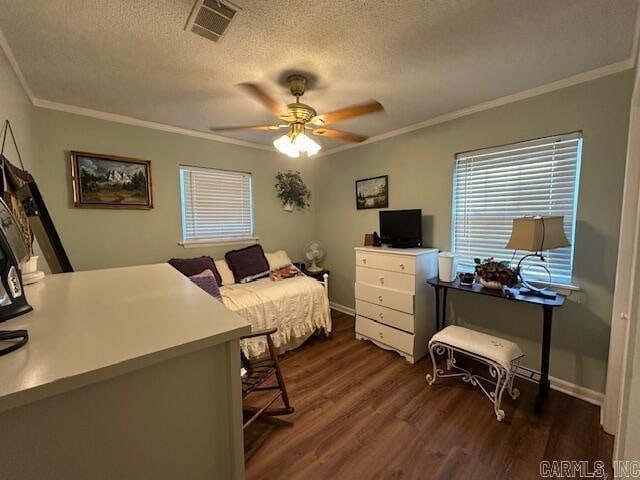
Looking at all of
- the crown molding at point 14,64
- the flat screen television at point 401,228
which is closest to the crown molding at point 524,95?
the flat screen television at point 401,228

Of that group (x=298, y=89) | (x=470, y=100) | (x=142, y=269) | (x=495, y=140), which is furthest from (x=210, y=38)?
(x=495, y=140)

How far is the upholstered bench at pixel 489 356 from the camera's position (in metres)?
1.78

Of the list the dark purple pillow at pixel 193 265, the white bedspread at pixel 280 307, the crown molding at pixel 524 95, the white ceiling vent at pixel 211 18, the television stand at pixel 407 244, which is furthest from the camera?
the television stand at pixel 407 244

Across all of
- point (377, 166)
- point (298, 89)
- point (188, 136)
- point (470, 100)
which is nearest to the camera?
point (298, 89)

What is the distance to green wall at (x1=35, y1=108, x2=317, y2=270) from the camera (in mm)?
2355

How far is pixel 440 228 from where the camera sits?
9.04 ft

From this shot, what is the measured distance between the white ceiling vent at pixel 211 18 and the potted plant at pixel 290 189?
236 cm

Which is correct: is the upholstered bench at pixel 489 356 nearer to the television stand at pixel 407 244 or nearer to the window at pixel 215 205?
the television stand at pixel 407 244

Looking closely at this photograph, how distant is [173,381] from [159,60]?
6.28ft

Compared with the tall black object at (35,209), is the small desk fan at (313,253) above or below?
below

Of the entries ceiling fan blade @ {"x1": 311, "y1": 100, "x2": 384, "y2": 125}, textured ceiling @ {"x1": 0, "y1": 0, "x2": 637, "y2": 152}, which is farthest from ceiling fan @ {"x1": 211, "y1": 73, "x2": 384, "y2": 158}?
textured ceiling @ {"x1": 0, "y1": 0, "x2": 637, "y2": 152}

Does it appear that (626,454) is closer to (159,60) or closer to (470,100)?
(470,100)

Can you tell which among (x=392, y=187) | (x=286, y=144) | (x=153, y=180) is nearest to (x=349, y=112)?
(x=286, y=144)

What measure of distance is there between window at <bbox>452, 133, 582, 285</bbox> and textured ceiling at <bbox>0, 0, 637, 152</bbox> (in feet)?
1.62
